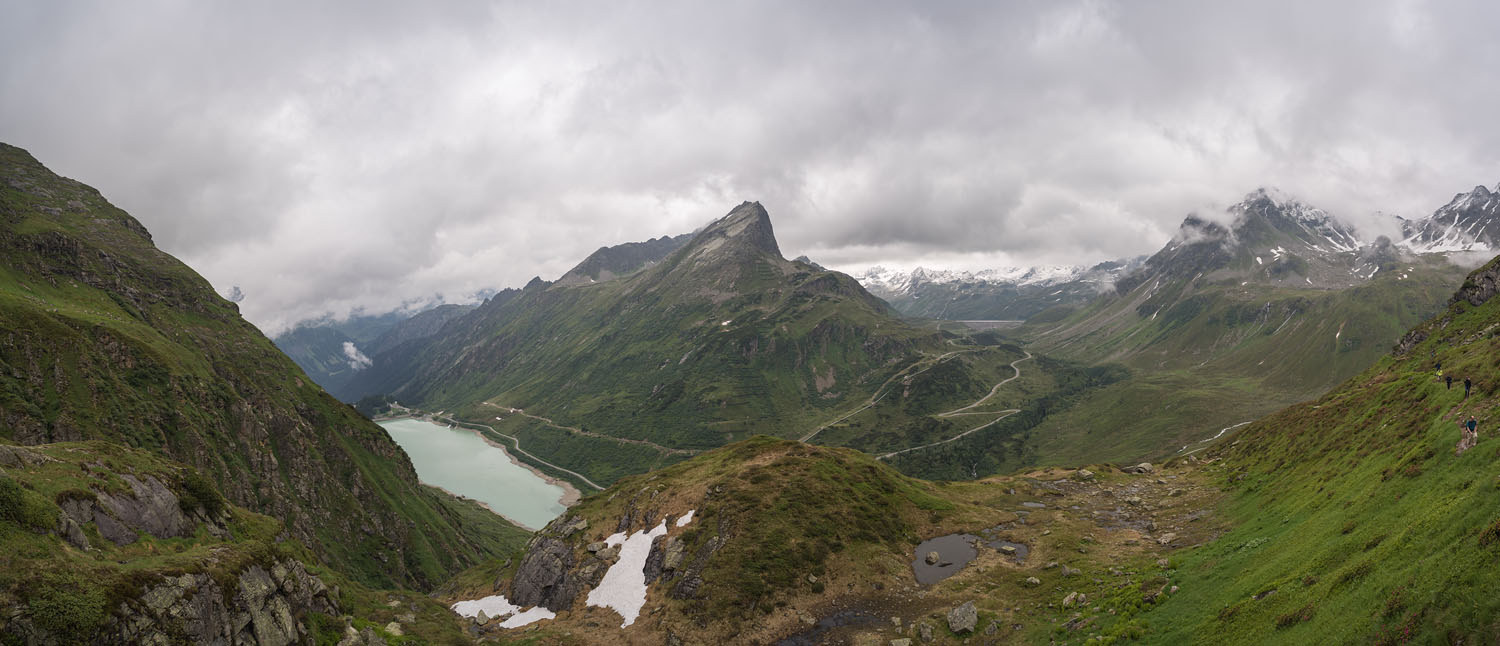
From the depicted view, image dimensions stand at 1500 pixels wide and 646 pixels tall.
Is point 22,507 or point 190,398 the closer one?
point 22,507

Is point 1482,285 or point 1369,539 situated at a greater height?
point 1482,285

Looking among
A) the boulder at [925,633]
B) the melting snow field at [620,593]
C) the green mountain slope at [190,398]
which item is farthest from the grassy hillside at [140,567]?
the green mountain slope at [190,398]

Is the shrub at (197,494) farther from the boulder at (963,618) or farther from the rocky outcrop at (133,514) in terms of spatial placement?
the boulder at (963,618)

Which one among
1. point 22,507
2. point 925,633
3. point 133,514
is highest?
point 22,507

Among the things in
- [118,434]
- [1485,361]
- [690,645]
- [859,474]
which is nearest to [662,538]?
[690,645]

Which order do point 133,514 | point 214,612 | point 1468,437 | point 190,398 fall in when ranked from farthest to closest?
point 190,398 → point 133,514 → point 1468,437 → point 214,612

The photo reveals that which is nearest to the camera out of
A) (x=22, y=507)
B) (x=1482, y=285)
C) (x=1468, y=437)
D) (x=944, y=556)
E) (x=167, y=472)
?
(x=22, y=507)

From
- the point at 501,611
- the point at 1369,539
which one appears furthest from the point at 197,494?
the point at 1369,539

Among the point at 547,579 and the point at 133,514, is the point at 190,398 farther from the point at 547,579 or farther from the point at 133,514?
the point at 547,579

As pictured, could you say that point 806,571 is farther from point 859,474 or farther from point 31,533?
point 31,533
